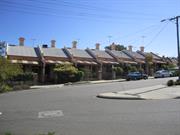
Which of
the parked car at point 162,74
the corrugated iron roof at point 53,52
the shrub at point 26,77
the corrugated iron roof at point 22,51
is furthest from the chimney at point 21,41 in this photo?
the parked car at point 162,74

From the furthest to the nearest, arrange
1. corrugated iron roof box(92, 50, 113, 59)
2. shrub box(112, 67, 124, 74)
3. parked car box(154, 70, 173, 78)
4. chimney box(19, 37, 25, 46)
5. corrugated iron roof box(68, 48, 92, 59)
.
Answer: corrugated iron roof box(92, 50, 113, 59), parked car box(154, 70, 173, 78), shrub box(112, 67, 124, 74), chimney box(19, 37, 25, 46), corrugated iron roof box(68, 48, 92, 59)

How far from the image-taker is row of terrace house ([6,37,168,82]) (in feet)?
131

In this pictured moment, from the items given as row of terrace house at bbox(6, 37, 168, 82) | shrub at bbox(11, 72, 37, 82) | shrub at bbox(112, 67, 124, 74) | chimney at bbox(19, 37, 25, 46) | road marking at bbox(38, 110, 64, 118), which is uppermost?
chimney at bbox(19, 37, 25, 46)

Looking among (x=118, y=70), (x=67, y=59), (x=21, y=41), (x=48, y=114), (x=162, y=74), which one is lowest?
(x=48, y=114)

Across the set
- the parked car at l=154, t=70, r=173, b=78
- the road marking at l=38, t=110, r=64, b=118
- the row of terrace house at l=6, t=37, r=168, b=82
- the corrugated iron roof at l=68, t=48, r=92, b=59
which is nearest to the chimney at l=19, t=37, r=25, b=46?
the row of terrace house at l=6, t=37, r=168, b=82

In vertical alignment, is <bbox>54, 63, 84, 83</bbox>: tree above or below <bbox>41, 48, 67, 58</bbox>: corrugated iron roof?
below

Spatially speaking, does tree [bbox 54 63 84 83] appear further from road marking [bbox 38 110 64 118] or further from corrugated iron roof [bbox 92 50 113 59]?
road marking [bbox 38 110 64 118]

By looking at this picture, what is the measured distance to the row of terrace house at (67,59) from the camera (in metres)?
39.8

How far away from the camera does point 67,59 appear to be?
4412cm

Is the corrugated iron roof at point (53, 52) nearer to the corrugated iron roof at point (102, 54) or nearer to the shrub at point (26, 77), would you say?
the corrugated iron roof at point (102, 54)

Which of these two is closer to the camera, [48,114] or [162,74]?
[48,114]

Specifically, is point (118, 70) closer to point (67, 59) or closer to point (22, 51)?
point (67, 59)

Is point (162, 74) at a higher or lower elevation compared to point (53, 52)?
lower

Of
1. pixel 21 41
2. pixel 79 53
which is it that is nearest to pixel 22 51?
pixel 21 41
